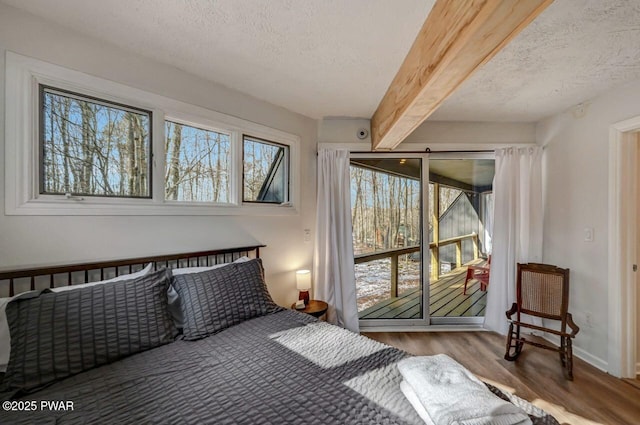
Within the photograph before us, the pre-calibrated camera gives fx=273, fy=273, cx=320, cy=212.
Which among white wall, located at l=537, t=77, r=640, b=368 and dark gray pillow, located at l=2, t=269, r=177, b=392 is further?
white wall, located at l=537, t=77, r=640, b=368

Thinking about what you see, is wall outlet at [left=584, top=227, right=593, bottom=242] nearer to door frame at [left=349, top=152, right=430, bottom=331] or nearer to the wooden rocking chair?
the wooden rocking chair

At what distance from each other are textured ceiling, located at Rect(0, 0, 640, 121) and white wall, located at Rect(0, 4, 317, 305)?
3.6 inches

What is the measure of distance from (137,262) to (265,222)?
115 centimetres

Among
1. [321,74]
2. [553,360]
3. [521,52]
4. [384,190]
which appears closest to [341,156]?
[384,190]

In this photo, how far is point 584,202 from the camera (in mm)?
2652

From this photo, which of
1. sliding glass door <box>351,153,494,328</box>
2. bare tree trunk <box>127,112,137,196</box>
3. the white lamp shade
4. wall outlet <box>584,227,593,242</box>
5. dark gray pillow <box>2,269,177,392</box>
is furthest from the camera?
sliding glass door <box>351,153,494,328</box>

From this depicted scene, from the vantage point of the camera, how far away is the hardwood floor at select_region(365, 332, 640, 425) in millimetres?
1934

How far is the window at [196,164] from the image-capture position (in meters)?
2.15

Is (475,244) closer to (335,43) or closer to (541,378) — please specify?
(541,378)

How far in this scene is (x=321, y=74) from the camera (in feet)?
7.16

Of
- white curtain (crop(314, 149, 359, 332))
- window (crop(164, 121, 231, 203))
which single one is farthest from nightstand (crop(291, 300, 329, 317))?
window (crop(164, 121, 231, 203))

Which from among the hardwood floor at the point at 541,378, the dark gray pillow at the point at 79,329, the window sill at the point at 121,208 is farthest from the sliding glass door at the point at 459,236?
the dark gray pillow at the point at 79,329

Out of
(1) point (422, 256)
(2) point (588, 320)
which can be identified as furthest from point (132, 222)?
(2) point (588, 320)

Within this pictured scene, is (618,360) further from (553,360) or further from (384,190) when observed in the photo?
(384,190)
